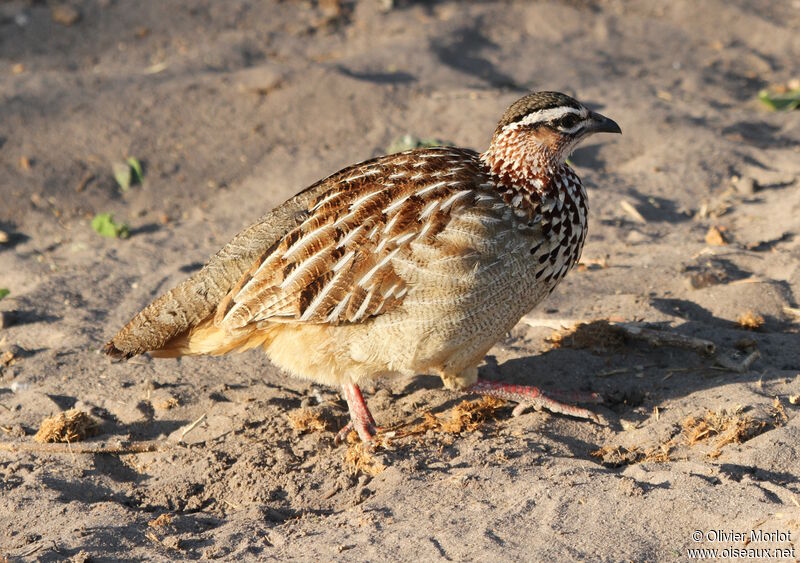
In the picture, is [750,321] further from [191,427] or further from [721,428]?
[191,427]

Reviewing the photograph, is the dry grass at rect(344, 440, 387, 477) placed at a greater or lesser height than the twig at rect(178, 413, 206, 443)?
lesser

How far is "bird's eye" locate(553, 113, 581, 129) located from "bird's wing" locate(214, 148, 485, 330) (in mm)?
576

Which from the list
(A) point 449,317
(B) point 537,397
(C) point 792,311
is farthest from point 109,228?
(C) point 792,311

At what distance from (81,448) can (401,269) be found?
2.20m

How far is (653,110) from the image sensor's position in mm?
9641

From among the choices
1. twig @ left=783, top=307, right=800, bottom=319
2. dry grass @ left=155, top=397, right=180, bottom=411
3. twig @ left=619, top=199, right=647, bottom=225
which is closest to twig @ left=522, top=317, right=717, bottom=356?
twig @ left=783, top=307, right=800, bottom=319

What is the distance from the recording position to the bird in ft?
17.1

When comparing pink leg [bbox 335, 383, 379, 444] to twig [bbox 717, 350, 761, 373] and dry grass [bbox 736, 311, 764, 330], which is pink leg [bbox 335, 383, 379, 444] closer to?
twig [bbox 717, 350, 761, 373]

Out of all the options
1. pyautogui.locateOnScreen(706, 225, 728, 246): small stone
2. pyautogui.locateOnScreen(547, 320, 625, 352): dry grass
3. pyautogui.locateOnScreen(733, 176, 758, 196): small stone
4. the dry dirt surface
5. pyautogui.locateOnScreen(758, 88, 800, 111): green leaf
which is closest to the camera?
the dry dirt surface

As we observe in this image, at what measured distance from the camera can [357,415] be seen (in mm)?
5551

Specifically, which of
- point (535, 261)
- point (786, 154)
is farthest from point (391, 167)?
point (786, 154)

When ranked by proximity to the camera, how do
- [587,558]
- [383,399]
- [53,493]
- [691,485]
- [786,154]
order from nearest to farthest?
[587,558]
[691,485]
[53,493]
[383,399]
[786,154]

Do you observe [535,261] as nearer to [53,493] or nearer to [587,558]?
[587,558]

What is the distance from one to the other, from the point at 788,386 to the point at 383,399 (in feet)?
8.18
